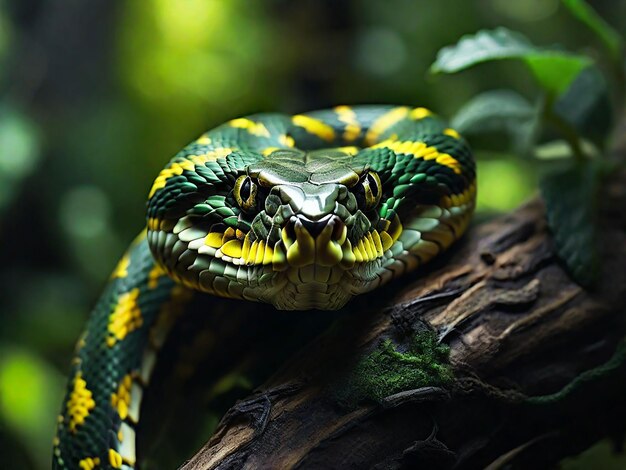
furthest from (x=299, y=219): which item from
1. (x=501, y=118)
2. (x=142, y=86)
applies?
(x=142, y=86)

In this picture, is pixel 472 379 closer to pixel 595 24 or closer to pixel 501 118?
pixel 501 118

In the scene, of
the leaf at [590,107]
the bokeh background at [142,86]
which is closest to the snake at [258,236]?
the leaf at [590,107]

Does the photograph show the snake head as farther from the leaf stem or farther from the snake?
the leaf stem

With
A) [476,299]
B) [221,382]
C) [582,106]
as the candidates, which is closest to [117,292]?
[221,382]

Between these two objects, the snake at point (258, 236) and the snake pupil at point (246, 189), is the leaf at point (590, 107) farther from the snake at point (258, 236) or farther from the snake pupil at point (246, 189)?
the snake pupil at point (246, 189)

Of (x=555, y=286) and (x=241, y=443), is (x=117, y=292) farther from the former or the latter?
(x=555, y=286)

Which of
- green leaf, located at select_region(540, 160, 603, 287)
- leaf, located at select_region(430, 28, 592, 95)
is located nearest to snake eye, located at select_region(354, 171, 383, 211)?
leaf, located at select_region(430, 28, 592, 95)
